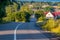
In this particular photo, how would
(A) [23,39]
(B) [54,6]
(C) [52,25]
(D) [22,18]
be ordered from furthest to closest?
(B) [54,6]
(D) [22,18]
(C) [52,25]
(A) [23,39]

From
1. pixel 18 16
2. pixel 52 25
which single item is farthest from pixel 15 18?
pixel 52 25

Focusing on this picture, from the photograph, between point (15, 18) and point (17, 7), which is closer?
point (15, 18)

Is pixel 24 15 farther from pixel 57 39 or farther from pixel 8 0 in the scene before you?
pixel 57 39

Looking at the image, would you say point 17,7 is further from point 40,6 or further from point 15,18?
point 15,18

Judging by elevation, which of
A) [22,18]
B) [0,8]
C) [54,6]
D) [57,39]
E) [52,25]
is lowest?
[57,39]

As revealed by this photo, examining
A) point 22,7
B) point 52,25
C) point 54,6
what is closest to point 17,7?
point 22,7

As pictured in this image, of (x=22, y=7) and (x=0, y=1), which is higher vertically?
(x=22, y=7)

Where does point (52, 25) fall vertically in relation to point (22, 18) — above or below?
below

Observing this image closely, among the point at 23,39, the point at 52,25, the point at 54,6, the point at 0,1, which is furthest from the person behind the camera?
the point at 54,6

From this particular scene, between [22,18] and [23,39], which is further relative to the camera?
[22,18]
